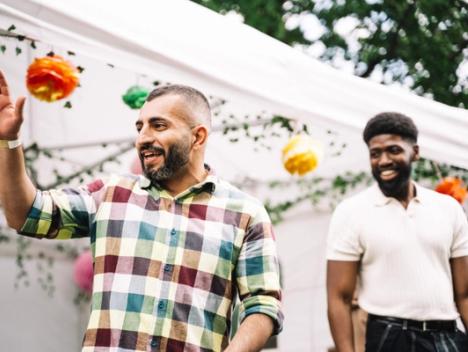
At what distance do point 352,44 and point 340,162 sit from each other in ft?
8.97

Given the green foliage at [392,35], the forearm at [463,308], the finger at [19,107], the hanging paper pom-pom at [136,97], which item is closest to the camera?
the finger at [19,107]

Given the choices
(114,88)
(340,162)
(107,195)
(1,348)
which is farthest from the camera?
(1,348)

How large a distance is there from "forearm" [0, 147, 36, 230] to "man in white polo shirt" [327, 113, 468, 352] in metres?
1.22

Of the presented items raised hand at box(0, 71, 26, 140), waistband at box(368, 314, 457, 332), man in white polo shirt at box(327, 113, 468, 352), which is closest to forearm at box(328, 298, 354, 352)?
man in white polo shirt at box(327, 113, 468, 352)

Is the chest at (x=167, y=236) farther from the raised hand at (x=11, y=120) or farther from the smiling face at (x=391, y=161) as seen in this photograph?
the smiling face at (x=391, y=161)

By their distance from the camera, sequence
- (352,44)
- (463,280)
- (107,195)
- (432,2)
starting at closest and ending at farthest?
(107,195) → (463,280) → (432,2) → (352,44)

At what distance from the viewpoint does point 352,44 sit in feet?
14.9

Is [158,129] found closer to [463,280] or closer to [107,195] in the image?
[107,195]

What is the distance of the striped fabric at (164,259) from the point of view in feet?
4.96

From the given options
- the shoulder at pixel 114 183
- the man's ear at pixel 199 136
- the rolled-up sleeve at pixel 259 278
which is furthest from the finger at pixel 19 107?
the rolled-up sleeve at pixel 259 278

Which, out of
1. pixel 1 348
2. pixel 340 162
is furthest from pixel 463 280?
pixel 1 348

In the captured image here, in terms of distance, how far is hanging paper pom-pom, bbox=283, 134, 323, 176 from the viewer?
351 centimetres

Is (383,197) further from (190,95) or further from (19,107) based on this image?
(19,107)

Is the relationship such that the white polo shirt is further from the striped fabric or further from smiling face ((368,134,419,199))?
the striped fabric
